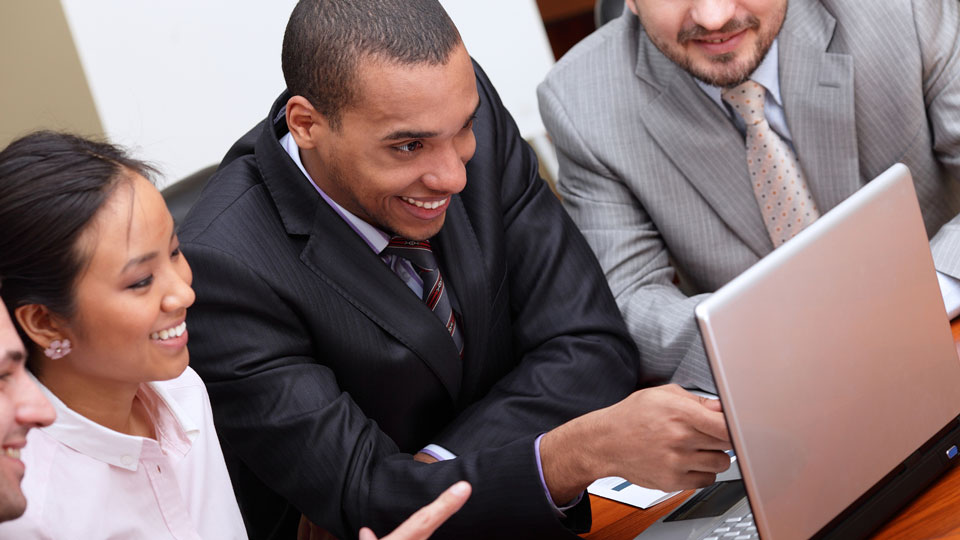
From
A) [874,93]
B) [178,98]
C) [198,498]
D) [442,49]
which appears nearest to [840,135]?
[874,93]

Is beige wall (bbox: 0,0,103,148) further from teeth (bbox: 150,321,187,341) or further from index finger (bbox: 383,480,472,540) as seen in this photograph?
index finger (bbox: 383,480,472,540)

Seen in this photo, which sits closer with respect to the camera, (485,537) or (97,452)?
(97,452)

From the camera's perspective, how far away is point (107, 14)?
8.21 ft

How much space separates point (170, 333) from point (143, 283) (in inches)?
3.0

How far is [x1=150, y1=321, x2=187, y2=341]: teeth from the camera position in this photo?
132 centimetres

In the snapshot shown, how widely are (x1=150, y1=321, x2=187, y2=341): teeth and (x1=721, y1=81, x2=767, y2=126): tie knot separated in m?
1.09

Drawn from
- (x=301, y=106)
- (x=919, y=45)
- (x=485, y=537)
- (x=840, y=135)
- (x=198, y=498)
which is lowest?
(x=485, y=537)

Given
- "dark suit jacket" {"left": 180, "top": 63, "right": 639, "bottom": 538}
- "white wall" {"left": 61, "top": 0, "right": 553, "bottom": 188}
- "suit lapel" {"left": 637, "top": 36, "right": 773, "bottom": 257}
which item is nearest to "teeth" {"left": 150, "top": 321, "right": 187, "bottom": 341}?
"dark suit jacket" {"left": 180, "top": 63, "right": 639, "bottom": 538}

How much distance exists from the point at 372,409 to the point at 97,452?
→ 0.46 metres

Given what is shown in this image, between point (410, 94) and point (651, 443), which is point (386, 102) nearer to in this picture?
point (410, 94)

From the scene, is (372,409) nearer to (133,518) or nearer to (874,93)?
(133,518)

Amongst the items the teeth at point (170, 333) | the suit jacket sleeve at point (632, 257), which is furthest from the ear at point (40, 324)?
the suit jacket sleeve at point (632, 257)

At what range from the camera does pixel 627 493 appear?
149 centimetres

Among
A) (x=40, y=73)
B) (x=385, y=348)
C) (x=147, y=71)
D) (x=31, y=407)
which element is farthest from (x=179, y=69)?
(x=31, y=407)
